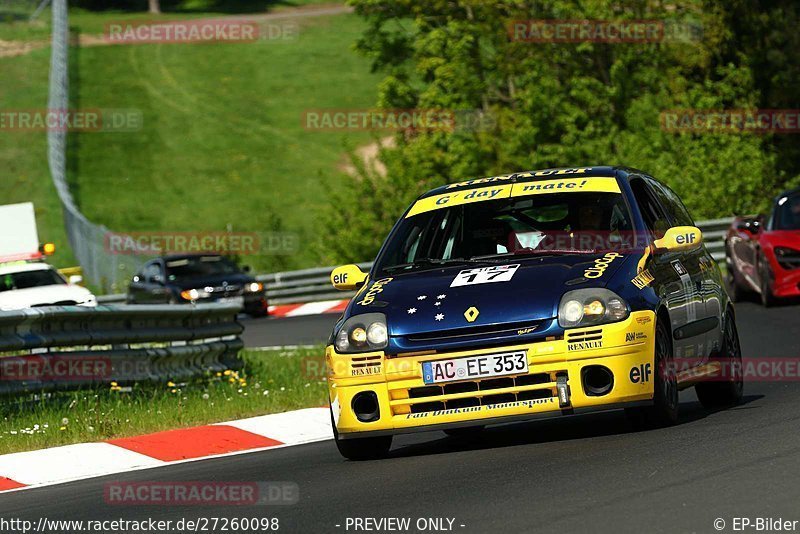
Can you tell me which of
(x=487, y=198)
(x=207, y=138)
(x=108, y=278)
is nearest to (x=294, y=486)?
(x=487, y=198)

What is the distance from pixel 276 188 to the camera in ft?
195

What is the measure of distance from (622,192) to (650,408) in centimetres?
153

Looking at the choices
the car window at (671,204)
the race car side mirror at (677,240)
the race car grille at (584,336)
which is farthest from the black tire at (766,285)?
the race car grille at (584,336)

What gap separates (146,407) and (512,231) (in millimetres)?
4018

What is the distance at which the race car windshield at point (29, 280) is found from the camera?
24844mm

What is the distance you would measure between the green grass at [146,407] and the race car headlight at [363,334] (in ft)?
9.61

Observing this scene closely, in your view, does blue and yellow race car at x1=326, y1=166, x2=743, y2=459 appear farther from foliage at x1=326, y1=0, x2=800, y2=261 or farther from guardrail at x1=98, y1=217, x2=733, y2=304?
foliage at x1=326, y1=0, x2=800, y2=261

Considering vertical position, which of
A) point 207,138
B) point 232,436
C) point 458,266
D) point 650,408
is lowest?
point 207,138

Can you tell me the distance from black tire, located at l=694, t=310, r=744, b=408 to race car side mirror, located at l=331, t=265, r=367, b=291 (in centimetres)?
242

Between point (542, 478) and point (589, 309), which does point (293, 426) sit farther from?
point (542, 478)

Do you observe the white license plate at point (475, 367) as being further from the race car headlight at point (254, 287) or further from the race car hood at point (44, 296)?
the race car headlight at point (254, 287)

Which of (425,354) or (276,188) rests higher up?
(425,354)

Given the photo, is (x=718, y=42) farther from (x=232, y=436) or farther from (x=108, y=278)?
(x=232, y=436)

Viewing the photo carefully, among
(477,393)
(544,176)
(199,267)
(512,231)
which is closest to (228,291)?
(199,267)
